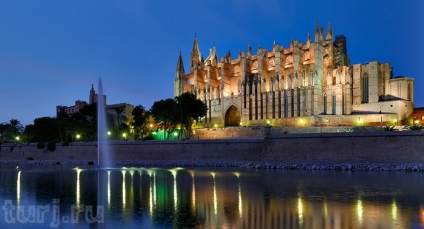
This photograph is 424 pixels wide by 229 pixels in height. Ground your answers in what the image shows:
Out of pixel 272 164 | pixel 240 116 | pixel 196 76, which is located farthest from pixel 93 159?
pixel 196 76

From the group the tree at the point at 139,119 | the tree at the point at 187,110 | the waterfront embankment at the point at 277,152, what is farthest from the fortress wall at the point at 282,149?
the tree at the point at 139,119

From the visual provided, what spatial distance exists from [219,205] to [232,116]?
5340 centimetres

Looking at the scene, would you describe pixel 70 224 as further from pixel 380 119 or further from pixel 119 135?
pixel 119 135

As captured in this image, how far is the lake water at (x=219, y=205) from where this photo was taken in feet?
32.4

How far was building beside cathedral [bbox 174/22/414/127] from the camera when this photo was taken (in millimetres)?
49188

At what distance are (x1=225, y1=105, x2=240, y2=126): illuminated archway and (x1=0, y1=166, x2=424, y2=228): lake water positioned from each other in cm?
4652

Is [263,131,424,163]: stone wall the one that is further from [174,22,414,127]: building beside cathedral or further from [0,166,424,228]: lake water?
[174,22,414,127]: building beside cathedral

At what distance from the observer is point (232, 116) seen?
65.8 meters

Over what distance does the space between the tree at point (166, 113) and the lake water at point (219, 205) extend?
30681mm

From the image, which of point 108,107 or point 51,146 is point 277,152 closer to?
point 51,146

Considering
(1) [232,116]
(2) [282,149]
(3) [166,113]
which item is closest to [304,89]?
(1) [232,116]

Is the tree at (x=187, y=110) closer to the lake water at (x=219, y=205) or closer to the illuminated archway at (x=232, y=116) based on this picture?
the illuminated archway at (x=232, y=116)

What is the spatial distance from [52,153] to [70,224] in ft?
129

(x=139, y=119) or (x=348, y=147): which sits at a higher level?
(x=139, y=119)
